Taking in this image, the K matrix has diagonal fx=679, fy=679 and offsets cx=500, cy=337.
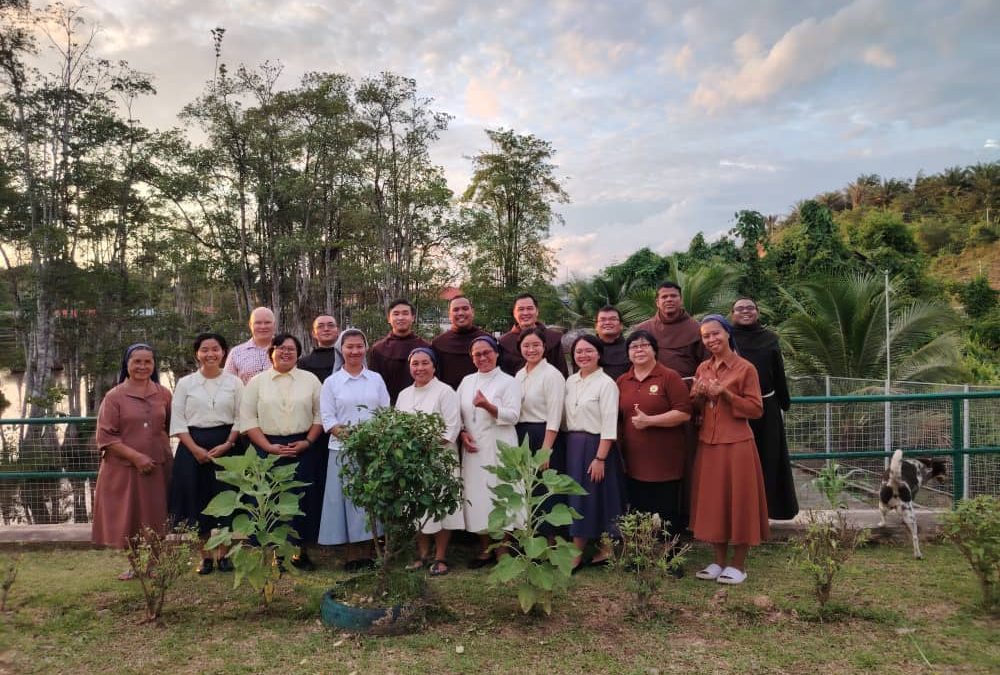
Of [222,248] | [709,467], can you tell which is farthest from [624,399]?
[222,248]

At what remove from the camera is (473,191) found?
2653 centimetres

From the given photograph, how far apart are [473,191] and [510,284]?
420 centimetres

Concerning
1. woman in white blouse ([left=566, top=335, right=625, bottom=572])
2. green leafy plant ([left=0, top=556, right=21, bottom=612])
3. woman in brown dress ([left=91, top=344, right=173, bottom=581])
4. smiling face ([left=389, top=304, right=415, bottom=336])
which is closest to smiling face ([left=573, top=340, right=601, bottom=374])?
woman in white blouse ([left=566, top=335, right=625, bottom=572])

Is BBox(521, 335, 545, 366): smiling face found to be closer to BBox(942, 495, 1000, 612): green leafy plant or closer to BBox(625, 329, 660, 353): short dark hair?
BBox(625, 329, 660, 353): short dark hair

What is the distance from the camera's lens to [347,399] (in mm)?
4488

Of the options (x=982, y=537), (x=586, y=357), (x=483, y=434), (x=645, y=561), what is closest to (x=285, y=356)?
(x=483, y=434)

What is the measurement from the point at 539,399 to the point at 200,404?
2243mm

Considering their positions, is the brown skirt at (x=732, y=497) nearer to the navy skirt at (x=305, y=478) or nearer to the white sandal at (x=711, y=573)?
the white sandal at (x=711, y=573)

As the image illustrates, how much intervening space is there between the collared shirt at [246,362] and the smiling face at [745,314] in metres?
3.45

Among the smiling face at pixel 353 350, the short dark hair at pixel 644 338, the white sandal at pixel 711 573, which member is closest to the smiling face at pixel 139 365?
the smiling face at pixel 353 350

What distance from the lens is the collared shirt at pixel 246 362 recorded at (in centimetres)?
496

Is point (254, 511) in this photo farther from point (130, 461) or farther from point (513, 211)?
point (513, 211)

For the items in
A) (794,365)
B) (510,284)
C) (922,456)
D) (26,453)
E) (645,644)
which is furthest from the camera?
(510,284)

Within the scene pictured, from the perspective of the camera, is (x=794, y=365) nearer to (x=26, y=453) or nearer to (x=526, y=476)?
(x=526, y=476)
